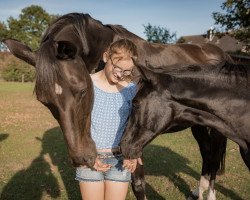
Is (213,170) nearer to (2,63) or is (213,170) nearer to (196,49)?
(196,49)

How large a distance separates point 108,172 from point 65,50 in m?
1.15

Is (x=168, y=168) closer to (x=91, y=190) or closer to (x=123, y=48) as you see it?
(x=91, y=190)

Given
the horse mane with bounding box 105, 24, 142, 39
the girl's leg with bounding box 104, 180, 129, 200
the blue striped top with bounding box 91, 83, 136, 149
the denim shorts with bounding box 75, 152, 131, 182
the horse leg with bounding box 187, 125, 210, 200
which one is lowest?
the horse leg with bounding box 187, 125, 210, 200

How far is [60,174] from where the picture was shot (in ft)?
21.3

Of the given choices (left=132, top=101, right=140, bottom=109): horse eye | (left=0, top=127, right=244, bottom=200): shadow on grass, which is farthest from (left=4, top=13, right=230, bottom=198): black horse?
(left=0, top=127, right=244, bottom=200): shadow on grass

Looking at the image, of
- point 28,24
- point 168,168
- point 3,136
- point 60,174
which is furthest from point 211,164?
point 28,24

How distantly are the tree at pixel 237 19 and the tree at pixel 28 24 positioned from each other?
40056mm

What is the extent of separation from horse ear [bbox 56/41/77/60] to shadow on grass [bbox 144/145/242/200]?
3110 millimetres

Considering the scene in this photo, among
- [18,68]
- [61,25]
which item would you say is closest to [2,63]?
[18,68]

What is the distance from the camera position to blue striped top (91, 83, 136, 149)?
128 inches

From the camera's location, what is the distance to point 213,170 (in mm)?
5457

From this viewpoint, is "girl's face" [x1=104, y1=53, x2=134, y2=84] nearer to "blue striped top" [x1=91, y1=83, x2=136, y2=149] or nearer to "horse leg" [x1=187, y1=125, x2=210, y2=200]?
"blue striped top" [x1=91, y1=83, x2=136, y2=149]

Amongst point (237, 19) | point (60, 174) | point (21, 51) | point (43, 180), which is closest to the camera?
point (21, 51)

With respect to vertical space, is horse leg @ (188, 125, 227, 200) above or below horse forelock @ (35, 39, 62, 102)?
below
